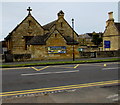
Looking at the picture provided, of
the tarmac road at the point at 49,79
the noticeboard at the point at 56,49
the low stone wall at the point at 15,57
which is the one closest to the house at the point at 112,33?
the noticeboard at the point at 56,49

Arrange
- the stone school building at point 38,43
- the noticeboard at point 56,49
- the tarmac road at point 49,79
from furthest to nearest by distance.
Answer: the noticeboard at point 56,49, the stone school building at point 38,43, the tarmac road at point 49,79

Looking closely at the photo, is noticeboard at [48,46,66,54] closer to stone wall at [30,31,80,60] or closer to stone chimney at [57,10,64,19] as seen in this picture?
stone wall at [30,31,80,60]

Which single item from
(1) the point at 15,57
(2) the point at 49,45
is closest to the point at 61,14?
(2) the point at 49,45

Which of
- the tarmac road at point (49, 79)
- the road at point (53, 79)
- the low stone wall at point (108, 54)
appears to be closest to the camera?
the road at point (53, 79)

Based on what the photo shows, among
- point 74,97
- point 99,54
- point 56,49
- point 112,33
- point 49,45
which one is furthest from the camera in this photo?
point 112,33

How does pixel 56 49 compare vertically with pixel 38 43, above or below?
below

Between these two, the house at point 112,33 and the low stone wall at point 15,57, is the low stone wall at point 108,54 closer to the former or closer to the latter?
the house at point 112,33

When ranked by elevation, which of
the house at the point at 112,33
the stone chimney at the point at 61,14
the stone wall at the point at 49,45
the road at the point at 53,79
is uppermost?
Result: the stone chimney at the point at 61,14

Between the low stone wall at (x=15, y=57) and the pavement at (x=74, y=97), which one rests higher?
the low stone wall at (x=15, y=57)

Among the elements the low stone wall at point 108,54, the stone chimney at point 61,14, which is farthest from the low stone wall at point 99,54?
the stone chimney at point 61,14

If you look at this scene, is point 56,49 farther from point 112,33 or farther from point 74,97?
point 112,33

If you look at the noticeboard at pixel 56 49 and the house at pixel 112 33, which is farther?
the house at pixel 112 33

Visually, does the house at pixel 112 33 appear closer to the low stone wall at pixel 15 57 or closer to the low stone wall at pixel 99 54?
the low stone wall at pixel 99 54

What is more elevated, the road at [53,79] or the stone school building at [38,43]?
the stone school building at [38,43]
